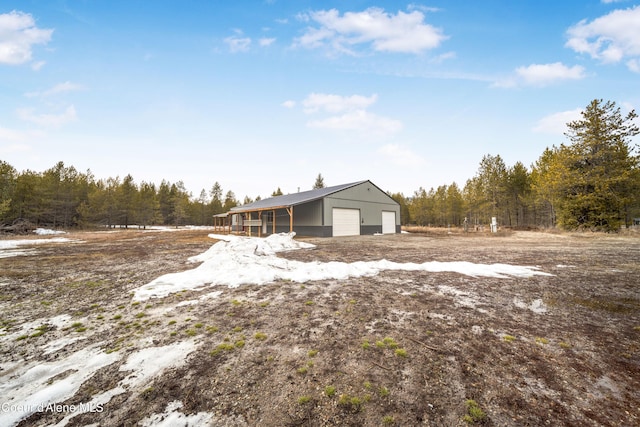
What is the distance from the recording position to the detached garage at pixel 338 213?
19.8m

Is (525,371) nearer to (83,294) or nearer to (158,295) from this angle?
(158,295)

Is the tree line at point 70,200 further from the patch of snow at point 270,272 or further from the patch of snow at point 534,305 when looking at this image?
the patch of snow at point 534,305

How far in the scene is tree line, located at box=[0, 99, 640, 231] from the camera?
734 inches

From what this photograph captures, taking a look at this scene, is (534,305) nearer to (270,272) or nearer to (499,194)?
(270,272)

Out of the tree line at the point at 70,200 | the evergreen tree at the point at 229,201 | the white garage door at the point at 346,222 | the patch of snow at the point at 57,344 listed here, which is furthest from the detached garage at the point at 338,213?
the evergreen tree at the point at 229,201

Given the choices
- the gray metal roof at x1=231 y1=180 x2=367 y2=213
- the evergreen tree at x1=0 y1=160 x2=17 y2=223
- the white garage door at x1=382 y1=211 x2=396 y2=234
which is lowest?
the white garage door at x1=382 y1=211 x2=396 y2=234

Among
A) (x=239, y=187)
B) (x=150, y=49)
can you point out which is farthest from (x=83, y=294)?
(x=239, y=187)

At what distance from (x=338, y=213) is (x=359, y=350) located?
18.1 metres

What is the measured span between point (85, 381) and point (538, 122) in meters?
31.7

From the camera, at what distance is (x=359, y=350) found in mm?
2744

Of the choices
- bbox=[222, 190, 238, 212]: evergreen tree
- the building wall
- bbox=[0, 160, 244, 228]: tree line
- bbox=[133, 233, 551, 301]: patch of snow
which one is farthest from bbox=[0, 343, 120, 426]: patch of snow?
bbox=[222, 190, 238, 212]: evergreen tree

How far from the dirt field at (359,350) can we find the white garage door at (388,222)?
62.3 feet

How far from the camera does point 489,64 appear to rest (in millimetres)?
15523

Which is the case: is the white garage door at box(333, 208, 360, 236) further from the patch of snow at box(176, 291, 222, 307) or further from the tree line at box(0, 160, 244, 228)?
the tree line at box(0, 160, 244, 228)
